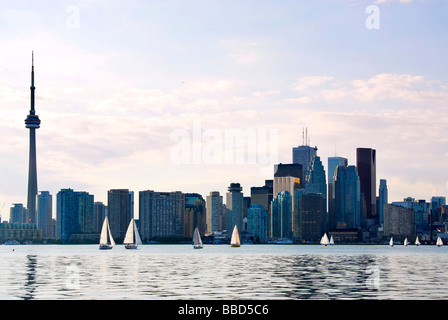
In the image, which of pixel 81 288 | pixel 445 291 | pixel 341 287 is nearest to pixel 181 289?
pixel 81 288
